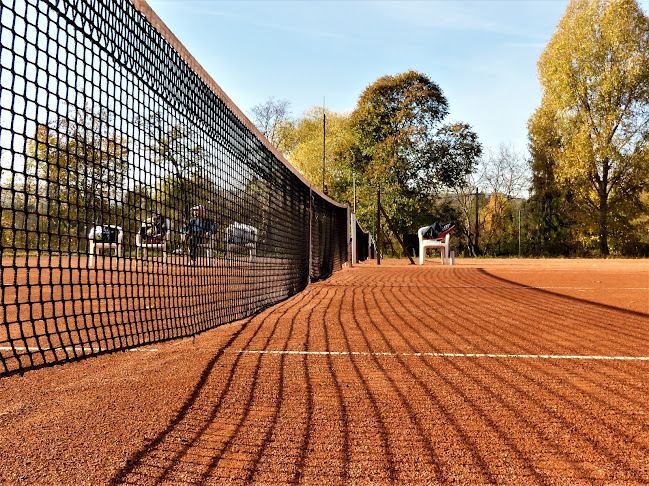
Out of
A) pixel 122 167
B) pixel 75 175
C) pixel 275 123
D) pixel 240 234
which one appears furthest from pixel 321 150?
pixel 75 175

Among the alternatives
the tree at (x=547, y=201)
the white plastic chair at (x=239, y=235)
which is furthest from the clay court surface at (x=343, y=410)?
the tree at (x=547, y=201)

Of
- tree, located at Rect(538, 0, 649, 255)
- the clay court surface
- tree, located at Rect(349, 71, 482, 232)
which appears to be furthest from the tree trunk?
the clay court surface

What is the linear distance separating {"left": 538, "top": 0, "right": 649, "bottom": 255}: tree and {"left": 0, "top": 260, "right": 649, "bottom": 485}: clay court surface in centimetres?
2339

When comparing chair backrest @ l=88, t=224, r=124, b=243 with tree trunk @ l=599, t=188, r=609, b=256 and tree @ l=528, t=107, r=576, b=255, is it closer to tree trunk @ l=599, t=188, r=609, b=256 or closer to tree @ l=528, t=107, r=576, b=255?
tree trunk @ l=599, t=188, r=609, b=256

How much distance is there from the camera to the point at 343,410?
2.51 m

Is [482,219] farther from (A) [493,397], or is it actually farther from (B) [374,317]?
(A) [493,397]

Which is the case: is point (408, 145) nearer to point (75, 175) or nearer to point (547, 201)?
point (547, 201)

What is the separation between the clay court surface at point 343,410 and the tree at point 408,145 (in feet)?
81.8

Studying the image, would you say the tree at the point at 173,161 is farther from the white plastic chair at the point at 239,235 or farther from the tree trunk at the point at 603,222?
the tree trunk at the point at 603,222

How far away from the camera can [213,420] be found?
7.79 ft

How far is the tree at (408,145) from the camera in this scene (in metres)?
29.2

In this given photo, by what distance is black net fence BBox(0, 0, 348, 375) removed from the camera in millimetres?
2500

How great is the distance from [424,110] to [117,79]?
93.0ft

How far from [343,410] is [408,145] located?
92.0ft
